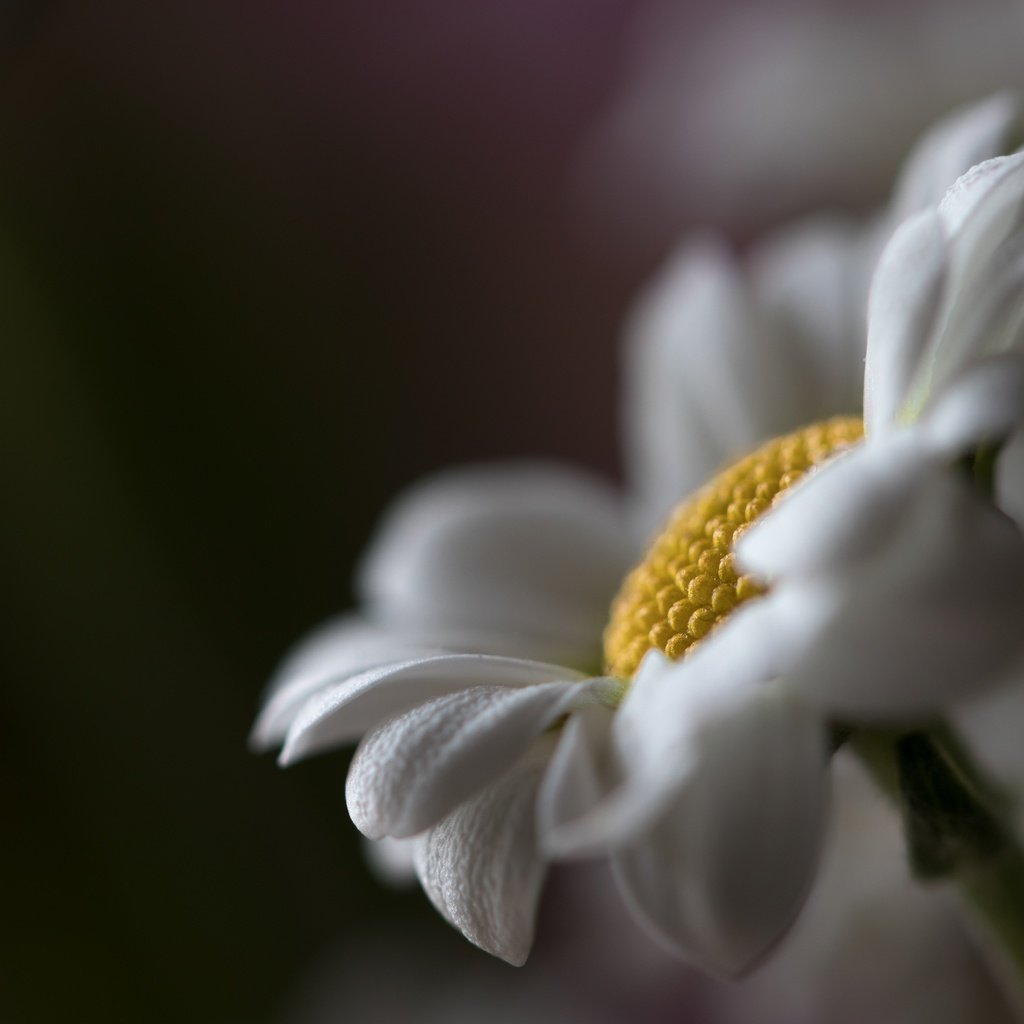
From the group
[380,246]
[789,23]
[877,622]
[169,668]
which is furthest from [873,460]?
[380,246]

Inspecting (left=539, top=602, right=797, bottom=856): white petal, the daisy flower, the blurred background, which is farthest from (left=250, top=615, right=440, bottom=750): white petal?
the blurred background

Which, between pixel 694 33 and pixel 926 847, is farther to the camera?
pixel 694 33

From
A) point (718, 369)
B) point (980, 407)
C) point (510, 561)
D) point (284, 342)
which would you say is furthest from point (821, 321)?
point (284, 342)

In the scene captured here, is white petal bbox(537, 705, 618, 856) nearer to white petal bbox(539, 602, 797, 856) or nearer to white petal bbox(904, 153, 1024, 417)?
white petal bbox(539, 602, 797, 856)

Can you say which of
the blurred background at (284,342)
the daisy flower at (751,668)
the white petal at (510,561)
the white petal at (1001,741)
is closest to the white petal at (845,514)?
the daisy flower at (751,668)

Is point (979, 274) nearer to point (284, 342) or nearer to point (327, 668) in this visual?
point (327, 668)

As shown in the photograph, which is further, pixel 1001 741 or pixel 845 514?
pixel 1001 741

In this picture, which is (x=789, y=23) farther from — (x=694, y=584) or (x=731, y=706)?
(x=731, y=706)
